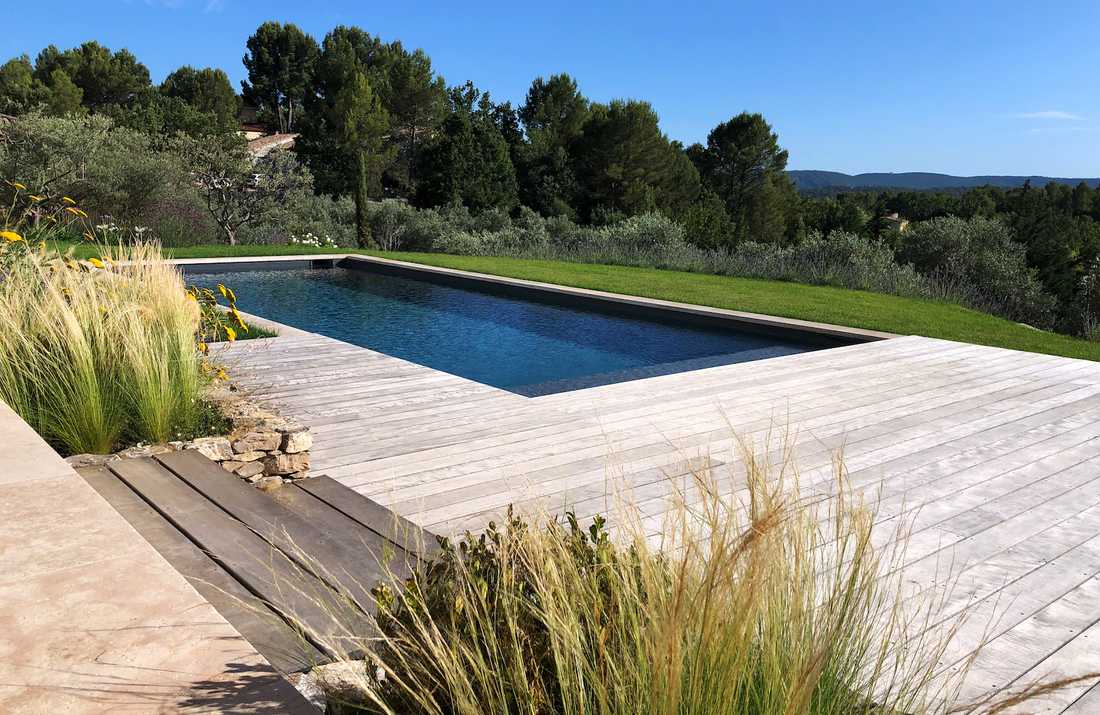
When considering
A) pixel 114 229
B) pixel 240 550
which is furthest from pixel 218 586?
pixel 114 229

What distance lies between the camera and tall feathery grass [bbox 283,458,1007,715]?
1.00 m

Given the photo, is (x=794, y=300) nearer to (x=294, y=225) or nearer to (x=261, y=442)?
(x=261, y=442)

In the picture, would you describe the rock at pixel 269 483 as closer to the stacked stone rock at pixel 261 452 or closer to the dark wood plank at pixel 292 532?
the stacked stone rock at pixel 261 452

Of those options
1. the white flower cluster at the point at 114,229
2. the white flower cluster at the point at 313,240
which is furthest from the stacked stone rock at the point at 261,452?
the white flower cluster at the point at 313,240

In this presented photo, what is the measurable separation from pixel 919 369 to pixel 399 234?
14.9 meters

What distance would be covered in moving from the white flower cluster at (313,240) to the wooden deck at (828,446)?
10.9 m

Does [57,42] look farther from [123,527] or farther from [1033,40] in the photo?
[123,527]

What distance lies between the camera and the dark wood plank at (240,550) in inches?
71.7

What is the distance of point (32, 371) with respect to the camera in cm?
319

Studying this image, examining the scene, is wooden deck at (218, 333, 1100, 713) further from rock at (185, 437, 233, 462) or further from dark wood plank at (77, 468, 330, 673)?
dark wood plank at (77, 468, 330, 673)

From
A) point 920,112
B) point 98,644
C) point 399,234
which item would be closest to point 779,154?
point 920,112

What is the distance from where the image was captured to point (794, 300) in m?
9.16

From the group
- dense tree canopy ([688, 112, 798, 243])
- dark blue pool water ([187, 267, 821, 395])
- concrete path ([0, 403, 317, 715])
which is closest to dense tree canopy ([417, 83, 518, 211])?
dense tree canopy ([688, 112, 798, 243])

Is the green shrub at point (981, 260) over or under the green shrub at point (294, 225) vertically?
under
